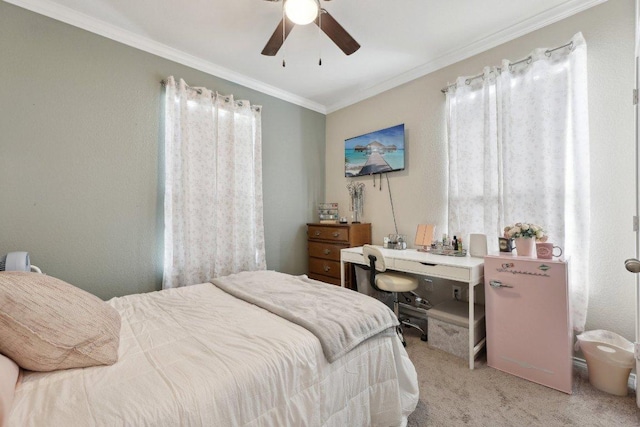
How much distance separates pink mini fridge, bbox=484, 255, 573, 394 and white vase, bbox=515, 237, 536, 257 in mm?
105

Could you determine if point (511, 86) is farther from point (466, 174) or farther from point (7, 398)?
point (7, 398)

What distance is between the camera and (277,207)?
139 inches

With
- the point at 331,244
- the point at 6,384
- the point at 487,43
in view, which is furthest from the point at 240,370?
the point at 487,43

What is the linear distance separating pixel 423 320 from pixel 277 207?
2.18 m

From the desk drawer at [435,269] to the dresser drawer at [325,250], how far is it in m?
0.82

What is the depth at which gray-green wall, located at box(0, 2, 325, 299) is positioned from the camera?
6.40 feet

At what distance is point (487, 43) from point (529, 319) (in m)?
2.41

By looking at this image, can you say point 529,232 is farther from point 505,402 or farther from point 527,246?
point 505,402

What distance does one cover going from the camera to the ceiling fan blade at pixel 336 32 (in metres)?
1.84

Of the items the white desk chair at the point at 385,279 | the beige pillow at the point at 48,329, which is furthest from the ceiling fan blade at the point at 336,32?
the beige pillow at the point at 48,329

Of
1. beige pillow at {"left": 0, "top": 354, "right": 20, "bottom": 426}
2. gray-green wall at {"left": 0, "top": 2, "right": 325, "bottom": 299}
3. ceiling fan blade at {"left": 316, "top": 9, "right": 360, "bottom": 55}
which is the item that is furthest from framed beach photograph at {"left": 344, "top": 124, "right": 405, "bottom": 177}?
beige pillow at {"left": 0, "top": 354, "right": 20, "bottom": 426}

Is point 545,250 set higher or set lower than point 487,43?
lower

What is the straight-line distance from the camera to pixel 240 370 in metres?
0.98

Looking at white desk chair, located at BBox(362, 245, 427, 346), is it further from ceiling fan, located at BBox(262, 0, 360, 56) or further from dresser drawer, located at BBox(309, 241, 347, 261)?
ceiling fan, located at BBox(262, 0, 360, 56)
